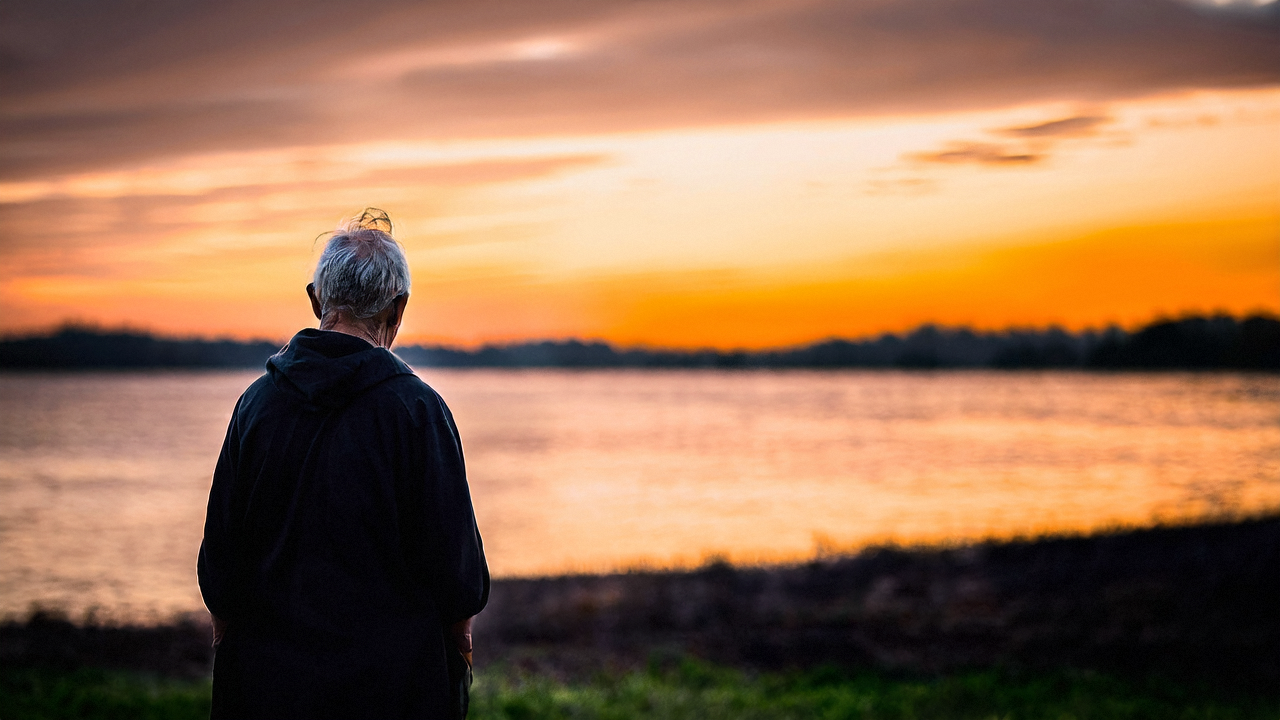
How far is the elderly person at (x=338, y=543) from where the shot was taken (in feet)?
9.12

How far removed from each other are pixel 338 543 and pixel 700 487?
2783 centimetres

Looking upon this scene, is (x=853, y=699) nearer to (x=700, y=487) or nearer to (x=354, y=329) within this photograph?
(x=354, y=329)

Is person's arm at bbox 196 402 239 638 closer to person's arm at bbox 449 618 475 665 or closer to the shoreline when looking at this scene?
person's arm at bbox 449 618 475 665

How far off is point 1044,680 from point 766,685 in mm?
2512

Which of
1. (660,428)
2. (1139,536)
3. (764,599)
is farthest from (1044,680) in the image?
(660,428)

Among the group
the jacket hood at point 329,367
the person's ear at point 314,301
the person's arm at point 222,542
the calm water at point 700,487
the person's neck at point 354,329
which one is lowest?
the calm water at point 700,487

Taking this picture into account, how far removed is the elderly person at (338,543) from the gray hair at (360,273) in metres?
0.15

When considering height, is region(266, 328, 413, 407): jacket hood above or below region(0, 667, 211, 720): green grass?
above

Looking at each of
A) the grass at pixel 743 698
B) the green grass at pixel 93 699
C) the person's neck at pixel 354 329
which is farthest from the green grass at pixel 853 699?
the person's neck at pixel 354 329

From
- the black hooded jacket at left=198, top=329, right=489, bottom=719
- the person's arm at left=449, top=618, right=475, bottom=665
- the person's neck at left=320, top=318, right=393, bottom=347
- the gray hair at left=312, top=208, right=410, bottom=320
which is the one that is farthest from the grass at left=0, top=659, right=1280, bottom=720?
the gray hair at left=312, top=208, right=410, bottom=320

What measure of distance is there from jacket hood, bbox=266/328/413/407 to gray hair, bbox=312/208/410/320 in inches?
5.8

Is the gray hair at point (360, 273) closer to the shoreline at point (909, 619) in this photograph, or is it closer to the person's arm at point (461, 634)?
the person's arm at point (461, 634)

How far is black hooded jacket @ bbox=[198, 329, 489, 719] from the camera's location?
2781mm

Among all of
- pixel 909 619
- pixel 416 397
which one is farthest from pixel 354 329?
pixel 909 619
